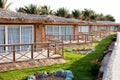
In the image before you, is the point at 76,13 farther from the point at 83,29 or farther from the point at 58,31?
the point at 58,31

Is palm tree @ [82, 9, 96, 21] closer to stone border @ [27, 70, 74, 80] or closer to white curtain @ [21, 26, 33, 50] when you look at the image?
white curtain @ [21, 26, 33, 50]

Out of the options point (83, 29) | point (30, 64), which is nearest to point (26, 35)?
point (30, 64)

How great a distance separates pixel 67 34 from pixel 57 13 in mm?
22532

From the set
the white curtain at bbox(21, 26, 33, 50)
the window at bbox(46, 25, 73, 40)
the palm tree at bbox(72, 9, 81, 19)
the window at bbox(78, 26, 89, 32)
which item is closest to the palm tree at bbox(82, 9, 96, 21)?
the palm tree at bbox(72, 9, 81, 19)

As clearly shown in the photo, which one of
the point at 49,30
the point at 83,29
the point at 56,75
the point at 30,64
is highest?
the point at 49,30

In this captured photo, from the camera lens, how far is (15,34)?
18.0m

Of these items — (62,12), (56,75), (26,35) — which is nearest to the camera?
(56,75)

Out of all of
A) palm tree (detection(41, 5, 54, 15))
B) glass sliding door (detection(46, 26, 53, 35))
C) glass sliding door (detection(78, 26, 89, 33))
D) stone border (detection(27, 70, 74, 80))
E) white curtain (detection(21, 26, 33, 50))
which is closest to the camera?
stone border (detection(27, 70, 74, 80))

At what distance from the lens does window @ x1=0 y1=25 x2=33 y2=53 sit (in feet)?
56.8

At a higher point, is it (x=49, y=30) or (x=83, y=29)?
(x=49, y=30)

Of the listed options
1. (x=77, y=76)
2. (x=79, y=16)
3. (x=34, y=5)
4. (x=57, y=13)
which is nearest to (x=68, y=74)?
(x=77, y=76)

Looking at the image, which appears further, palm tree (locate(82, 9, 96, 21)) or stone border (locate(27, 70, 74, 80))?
palm tree (locate(82, 9, 96, 21))

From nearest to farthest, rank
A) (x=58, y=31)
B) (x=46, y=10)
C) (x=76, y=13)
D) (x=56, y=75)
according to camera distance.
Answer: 1. (x=56, y=75)
2. (x=58, y=31)
3. (x=46, y=10)
4. (x=76, y=13)

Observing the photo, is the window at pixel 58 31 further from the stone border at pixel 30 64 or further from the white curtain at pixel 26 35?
the stone border at pixel 30 64
